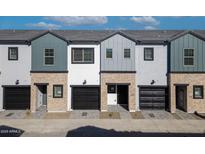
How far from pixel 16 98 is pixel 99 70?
7.81 metres

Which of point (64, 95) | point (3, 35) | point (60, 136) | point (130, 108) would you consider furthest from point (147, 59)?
point (3, 35)

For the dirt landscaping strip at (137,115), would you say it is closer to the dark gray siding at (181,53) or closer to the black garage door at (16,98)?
the dark gray siding at (181,53)

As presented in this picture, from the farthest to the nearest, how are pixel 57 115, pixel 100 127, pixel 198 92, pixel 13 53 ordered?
pixel 13 53, pixel 198 92, pixel 57 115, pixel 100 127

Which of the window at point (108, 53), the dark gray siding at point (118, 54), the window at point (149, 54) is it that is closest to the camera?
the dark gray siding at point (118, 54)

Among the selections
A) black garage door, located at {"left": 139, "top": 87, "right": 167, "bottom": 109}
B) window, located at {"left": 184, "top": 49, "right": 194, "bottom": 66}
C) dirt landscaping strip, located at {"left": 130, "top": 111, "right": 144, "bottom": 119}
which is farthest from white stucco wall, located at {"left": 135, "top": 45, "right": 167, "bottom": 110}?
window, located at {"left": 184, "top": 49, "right": 194, "bottom": 66}

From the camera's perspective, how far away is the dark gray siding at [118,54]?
73.3ft

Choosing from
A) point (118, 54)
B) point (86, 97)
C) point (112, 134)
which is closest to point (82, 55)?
point (118, 54)

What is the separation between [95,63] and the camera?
2270 centimetres

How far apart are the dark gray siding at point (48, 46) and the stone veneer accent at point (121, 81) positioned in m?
3.90

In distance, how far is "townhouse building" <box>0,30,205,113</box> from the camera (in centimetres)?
2211

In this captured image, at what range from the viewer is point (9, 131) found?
52.3ft

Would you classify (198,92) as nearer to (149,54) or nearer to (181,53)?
(181,53)

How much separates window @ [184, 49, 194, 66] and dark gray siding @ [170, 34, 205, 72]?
26 cm

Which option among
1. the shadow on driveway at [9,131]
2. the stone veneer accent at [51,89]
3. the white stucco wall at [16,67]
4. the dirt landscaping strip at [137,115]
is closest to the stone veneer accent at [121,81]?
the dirt landscaping strip at [137,115]
